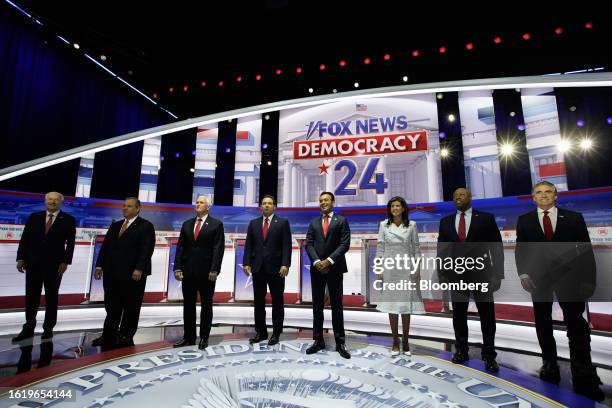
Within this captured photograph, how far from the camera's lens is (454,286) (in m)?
2.89

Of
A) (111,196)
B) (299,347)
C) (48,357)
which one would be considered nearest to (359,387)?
(299,347)

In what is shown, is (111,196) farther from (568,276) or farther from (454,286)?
(568,276)

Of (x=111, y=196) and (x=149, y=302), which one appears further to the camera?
(x=111, y=196)

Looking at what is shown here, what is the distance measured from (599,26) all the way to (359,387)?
5272mm

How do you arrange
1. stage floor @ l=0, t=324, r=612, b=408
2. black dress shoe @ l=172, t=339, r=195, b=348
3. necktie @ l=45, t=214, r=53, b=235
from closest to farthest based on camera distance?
stage floor @ l=0, t=324, r=612, b=408, black dress shoe @ l=172, t=339, r=195, b=348, necktie @ l=45, t=214, r=53, b=235

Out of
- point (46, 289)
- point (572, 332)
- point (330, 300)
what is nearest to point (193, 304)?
point (330, 300)

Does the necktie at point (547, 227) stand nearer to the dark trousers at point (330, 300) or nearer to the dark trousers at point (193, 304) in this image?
the dark trousers at point (330, 300)

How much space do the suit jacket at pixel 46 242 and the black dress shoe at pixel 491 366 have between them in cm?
456

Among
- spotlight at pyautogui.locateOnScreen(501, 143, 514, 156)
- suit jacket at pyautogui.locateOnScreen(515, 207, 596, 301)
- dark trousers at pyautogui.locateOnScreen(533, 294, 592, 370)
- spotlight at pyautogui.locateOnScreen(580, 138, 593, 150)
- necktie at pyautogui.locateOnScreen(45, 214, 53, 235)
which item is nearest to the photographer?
dark trousers at pyautogui.locateOnScreen(533, 294, 592, 370)

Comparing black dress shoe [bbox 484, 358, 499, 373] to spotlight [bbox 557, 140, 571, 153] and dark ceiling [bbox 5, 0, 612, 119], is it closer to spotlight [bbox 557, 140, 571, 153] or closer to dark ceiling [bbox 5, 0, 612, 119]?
spotlight [bbox 557, 140, 571, 153]

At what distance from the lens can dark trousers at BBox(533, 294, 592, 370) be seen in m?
2.28

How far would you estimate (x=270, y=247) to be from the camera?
3.35m

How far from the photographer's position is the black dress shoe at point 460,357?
2658 mm

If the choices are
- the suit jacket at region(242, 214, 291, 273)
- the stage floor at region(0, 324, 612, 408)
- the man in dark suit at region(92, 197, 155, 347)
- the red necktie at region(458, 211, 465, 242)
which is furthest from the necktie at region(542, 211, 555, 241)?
the man in dark suit at region(92, 197, 155, 347)
